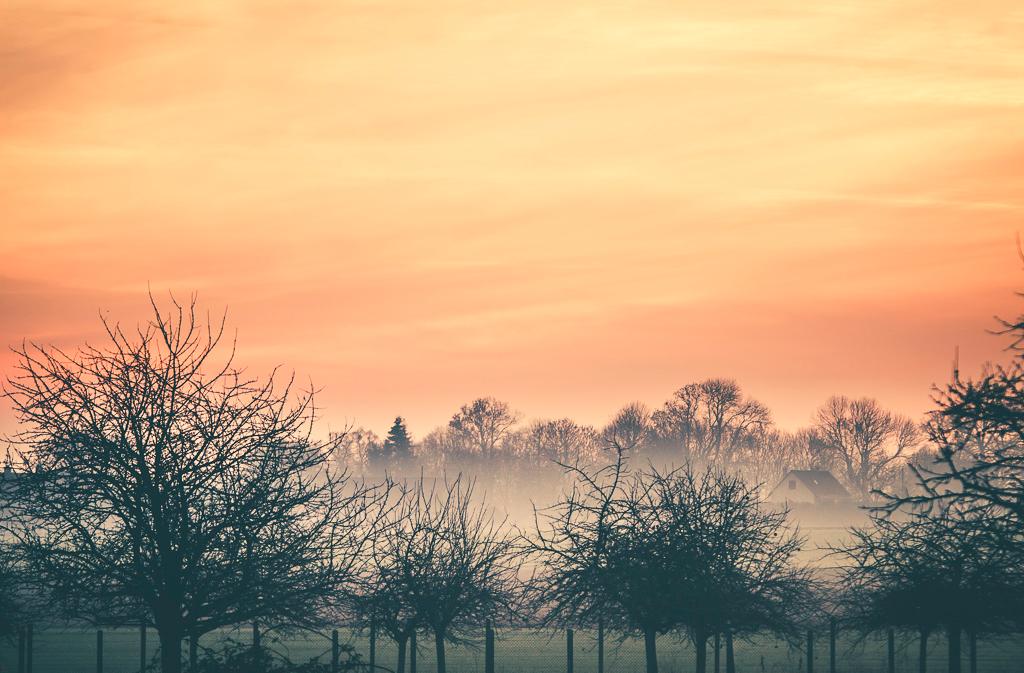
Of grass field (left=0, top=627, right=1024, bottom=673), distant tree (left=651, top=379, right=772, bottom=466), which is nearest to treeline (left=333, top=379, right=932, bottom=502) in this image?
distant tree (left=651, top=379, right=772, bottom=466)

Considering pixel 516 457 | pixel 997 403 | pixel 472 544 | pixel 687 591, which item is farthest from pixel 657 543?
pixel 516 457

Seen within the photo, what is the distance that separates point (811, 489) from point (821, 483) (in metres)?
1.50

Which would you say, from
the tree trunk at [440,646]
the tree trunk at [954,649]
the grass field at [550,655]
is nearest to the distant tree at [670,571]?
the tree trunk at [440,646]

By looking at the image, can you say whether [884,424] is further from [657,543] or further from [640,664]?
[657,543]

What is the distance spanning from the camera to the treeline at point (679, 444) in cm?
11738

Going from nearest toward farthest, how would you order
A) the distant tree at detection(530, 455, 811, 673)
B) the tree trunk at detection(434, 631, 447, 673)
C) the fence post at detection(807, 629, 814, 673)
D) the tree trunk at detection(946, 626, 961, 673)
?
the distant tree at detection(530, 455, 811, 673) → the tree trunk at detection(946, 626, 961, 673) → the tree trunk at detection(434, 631, 447, 673) → the fence post at detection(807, 629, 814, 673)

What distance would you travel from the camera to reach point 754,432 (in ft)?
397

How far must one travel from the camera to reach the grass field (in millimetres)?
32812

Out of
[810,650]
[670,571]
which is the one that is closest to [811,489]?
[810,650]

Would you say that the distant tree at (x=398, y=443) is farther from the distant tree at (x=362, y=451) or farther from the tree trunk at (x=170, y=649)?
the tree trunk at (x=170, y=649)

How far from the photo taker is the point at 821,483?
121m

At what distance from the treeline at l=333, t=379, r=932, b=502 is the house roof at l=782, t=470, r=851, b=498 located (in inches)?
84.3

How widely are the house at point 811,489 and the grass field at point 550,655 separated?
77409 mm

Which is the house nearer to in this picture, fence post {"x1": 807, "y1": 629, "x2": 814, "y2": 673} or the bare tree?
fence post {"x1": 807, "y1": 629, "x2": 814, "y2": 673}
